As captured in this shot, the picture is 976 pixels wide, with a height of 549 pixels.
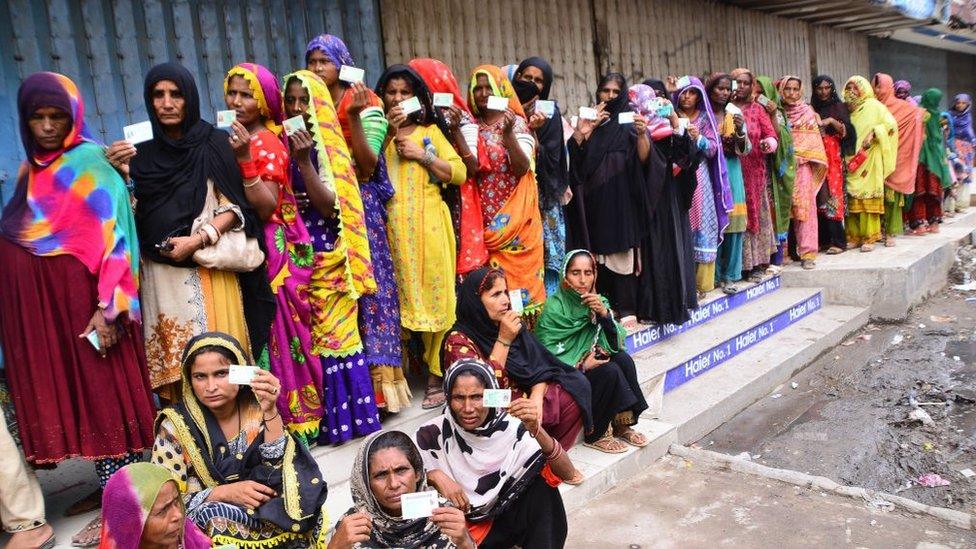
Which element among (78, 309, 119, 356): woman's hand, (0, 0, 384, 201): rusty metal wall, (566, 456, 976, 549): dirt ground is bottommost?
(566, 456, 976, 549): dirt ground

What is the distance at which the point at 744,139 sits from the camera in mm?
6156

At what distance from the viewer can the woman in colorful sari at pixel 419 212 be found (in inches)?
147

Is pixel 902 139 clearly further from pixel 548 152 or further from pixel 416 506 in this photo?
pixel 416 506

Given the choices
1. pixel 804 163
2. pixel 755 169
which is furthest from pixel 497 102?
pixel 804 163

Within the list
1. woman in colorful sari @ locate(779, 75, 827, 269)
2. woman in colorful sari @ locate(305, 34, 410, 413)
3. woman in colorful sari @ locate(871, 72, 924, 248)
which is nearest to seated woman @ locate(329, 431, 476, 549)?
woman in colorful sari @ locate(305, 34, 410, 413)

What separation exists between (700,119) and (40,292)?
4.75m

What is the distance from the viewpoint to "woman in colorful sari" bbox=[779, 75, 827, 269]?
24.0 feet

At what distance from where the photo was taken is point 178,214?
285 cm

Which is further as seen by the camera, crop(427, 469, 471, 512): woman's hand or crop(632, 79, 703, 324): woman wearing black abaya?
crop(632, 79, 703, 324): woman wearing black abaya

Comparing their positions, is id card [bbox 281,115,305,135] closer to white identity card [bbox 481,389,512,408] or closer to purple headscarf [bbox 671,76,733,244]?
white identity card [bbox 481,389,512,408]

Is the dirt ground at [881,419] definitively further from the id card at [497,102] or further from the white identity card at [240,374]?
the white identity card at [240,374]

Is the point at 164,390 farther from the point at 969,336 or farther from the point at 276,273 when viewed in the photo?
the point at 969,336

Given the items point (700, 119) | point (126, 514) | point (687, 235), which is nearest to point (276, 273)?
point (126, 514)

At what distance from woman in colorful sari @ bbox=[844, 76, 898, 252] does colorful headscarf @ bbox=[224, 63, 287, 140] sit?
681cm
